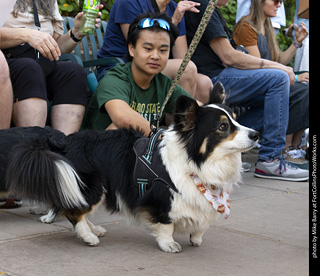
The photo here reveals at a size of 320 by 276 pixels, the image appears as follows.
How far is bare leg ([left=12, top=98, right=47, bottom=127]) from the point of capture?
12.6 ft

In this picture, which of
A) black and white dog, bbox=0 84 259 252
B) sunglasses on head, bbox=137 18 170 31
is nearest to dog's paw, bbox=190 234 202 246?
black and white dog, bbox=0 84 259 252

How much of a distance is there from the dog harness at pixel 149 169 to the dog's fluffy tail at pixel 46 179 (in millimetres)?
346

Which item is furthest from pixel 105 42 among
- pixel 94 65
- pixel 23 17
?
pixel 23 17

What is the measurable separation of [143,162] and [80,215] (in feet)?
1.60

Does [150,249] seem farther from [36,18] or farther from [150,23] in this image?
[36,18]

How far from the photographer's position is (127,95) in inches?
159

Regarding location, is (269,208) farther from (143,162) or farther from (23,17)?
(23,17)

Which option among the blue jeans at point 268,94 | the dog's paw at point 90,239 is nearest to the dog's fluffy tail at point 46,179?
the dog's paw at point 90,239

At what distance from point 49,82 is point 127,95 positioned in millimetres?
652

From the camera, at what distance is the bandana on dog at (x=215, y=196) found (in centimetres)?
303

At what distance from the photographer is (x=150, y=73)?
13.4ft

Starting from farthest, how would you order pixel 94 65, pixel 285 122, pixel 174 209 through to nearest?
pixel 285 122
pixel 94 65
pixel 174 209

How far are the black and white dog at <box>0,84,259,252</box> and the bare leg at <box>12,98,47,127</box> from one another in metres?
0.65

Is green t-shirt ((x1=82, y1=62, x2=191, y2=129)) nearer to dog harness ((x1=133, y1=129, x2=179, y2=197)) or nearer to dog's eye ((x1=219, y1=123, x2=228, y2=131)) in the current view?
dog harness ((x1=133, y1=129, x2=179, y2=197))
